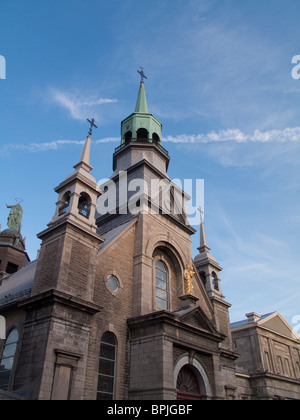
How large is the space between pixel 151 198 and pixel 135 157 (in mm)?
6247

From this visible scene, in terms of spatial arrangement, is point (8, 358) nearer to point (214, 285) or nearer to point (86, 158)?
point (86, 158)

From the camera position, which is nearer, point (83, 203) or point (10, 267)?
point (83, 203)

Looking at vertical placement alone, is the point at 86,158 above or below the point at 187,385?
above

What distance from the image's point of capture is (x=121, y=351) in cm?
1581

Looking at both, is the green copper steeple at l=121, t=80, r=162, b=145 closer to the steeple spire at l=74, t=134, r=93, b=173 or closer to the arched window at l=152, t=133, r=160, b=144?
the arched window at l=152, t=133, r=160, b=144

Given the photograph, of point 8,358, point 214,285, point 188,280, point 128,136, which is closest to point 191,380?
point 188,280

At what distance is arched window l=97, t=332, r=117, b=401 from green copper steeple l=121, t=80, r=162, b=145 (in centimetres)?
1748

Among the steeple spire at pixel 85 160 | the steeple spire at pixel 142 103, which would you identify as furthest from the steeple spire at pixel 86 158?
the steeple spire at pixel 142 103

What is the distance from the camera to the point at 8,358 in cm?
1457

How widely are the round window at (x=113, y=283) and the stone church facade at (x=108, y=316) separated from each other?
0.05 m

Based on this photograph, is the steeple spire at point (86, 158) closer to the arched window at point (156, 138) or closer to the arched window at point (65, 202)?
the arched window at point (65, 202)

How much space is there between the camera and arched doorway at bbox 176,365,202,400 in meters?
15.9

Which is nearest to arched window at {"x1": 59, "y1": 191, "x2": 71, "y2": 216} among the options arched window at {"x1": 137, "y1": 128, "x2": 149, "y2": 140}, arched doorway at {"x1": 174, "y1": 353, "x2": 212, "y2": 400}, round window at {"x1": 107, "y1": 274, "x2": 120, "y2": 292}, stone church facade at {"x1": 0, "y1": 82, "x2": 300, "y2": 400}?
stone church facade at {"x1": 0, "y1": 82, "x2": 300, "y2": 400}

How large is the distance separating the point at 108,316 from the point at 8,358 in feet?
14.4
